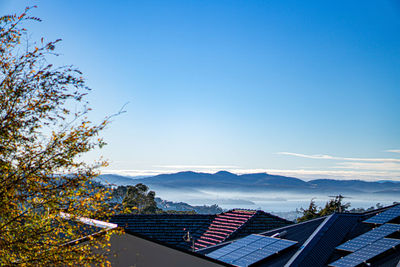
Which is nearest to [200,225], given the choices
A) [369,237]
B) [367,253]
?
[369,237]

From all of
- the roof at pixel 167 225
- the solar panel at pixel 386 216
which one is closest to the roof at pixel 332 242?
the solar panel at pixel 386 216

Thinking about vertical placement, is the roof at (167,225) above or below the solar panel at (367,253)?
below

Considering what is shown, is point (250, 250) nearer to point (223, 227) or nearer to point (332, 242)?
point (332, 242)

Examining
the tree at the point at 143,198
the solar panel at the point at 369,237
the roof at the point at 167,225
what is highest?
the solar panel at the point at 369,237

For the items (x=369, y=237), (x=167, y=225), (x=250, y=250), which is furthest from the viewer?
(x=167, y=225)

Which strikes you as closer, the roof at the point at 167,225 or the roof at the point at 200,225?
the roof at the point at 200,225

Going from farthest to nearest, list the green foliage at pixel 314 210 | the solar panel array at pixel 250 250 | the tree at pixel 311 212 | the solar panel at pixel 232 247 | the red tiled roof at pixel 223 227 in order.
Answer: the tree at pixel 311 212 → the green foliage at pixel 314 210 → the red tiled roof at pixel 223 227 → the solar panel at pixel 232 247 → the solar panel array at pixel 250 250

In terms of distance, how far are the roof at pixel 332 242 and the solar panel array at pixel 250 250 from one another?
9cm

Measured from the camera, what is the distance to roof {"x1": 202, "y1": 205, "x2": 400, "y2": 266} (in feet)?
47.2

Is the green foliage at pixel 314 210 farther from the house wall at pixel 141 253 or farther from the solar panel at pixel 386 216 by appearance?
the house wall at pixel 141 253

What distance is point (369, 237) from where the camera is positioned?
16.0 meters

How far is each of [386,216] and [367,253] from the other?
4.23 meters

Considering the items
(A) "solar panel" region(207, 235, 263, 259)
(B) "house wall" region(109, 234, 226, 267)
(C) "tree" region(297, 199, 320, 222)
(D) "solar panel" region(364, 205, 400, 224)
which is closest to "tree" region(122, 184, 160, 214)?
(C) "tree" region(297, 199, 320, 222)

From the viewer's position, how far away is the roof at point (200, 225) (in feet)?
75.6
